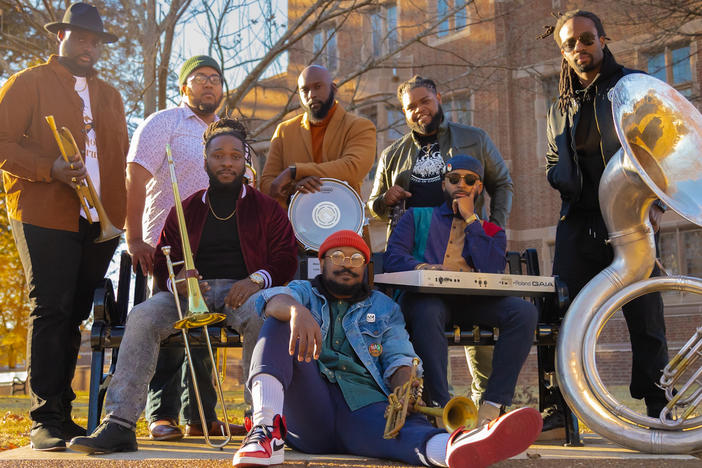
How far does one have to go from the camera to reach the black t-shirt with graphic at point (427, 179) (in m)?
5.11

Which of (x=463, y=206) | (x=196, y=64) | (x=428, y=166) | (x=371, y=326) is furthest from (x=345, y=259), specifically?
(x=196, y=64)

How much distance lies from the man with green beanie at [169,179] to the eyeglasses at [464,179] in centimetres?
160

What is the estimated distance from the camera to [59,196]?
4.34m

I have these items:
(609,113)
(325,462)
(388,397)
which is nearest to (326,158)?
(609,113)

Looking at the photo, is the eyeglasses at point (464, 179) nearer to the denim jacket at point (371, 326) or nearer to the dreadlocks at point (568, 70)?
the dreadlocks at point (568, 70)

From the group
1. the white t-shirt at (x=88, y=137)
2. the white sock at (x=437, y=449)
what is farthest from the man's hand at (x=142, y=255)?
the white sock at (x=437, y=449)

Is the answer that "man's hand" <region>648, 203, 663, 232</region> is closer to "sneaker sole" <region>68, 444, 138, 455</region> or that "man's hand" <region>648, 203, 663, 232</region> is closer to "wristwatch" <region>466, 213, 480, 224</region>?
"wristwatch" <region>466, 213, 480, 224</region>

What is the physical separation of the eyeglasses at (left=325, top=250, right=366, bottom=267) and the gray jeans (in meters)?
0.49

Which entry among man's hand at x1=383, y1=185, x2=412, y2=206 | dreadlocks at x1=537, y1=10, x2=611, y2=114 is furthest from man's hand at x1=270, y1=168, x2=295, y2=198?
dreadlocks at x1=537, y1=10, x2=611, y2=114

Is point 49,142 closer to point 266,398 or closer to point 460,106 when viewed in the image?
point 266,398

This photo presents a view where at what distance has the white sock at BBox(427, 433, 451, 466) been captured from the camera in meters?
3.06

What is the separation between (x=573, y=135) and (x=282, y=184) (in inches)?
70.8

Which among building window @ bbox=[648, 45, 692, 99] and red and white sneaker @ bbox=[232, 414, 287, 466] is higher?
building window @ bbox=[648, 45, 692, 99]

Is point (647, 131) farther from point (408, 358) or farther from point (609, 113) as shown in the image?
point (408, 358)
